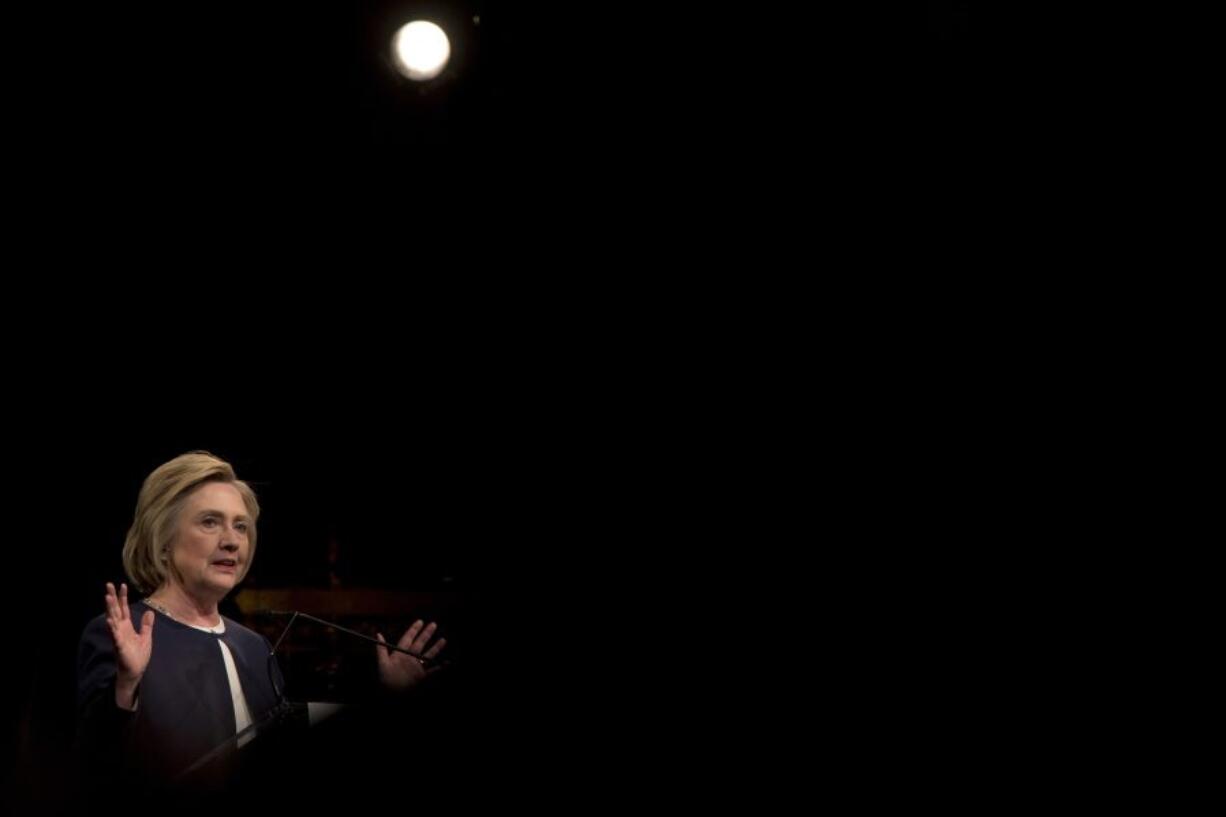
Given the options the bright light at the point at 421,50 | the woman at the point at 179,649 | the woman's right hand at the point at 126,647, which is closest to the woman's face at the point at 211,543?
the woman at the point at 179,649

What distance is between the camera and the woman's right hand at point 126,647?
149 cm

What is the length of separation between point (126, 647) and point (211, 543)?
1.15 feet

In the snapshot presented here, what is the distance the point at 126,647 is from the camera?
1.50 meters

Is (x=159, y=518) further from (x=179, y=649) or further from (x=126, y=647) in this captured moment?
(x=126, y=647)

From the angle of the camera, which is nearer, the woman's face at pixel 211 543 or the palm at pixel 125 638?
the palm at pixel 125 638

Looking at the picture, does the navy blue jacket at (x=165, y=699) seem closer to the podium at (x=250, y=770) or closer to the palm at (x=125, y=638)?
the palm at (x=125, y=638)

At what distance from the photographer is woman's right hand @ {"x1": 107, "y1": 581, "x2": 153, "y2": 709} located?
149 cm

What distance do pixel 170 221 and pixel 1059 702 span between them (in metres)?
2.39

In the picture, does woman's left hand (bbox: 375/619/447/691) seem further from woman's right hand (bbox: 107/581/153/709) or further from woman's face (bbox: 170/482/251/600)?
woman's right hand (bbox: 107/581/153/709)

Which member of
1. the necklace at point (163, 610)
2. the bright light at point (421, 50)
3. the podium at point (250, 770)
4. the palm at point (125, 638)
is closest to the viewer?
the podium at point (250, 770)

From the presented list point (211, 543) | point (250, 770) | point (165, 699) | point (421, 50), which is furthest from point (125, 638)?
point (421, 50)

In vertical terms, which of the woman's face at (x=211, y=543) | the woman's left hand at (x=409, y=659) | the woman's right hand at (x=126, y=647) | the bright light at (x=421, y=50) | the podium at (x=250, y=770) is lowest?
the podium at (x=250, y=770)

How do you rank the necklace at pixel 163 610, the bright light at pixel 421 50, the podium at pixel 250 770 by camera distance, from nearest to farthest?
the podium at pixel 250 770, the necklace at pixel 163 610, the bright light at pixel 421 50

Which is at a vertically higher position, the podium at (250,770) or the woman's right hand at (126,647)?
the woman's right hand at (126,647)
